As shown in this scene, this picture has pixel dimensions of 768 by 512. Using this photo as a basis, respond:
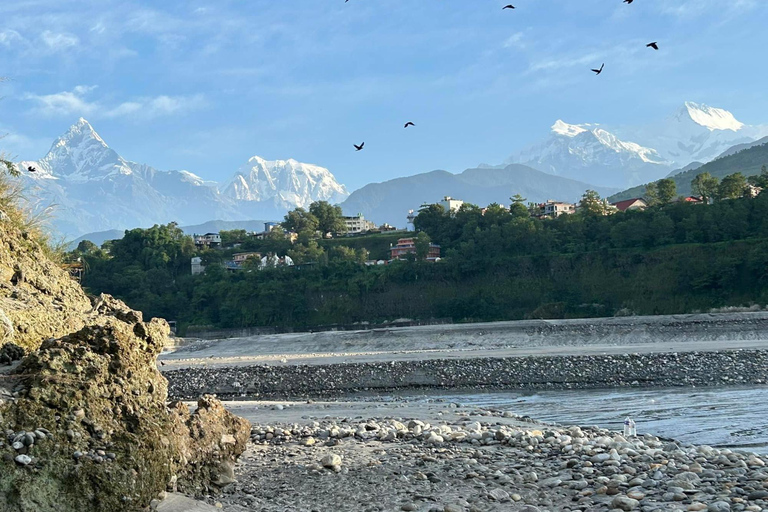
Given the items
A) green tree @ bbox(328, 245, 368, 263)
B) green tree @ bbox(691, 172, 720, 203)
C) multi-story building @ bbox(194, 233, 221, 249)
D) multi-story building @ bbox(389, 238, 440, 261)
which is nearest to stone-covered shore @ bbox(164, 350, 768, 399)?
green tree @ bbox(691, 172, 720, 203)

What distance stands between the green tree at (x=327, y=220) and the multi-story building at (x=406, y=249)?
66.5ft

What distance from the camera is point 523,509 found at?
282 inches

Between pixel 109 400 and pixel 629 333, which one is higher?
pixel 109 400

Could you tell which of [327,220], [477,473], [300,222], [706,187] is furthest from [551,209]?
[477,473]

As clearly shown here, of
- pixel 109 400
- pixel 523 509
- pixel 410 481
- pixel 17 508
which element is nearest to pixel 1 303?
pixel 109 400

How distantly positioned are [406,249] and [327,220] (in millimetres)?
28028

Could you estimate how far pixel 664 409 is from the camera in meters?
17.2

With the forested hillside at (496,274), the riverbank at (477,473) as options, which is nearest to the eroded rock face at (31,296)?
the riverbank at (477,473)

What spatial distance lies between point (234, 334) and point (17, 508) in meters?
66.5

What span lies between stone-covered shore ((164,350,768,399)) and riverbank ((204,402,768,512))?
38.1 feet

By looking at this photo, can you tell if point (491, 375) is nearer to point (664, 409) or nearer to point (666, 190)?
point (664, 409)


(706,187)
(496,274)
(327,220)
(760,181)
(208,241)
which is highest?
(327,220)

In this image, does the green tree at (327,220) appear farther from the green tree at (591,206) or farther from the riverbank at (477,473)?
the riverbank at (477,473)

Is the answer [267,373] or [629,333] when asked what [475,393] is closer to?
[267,373]
